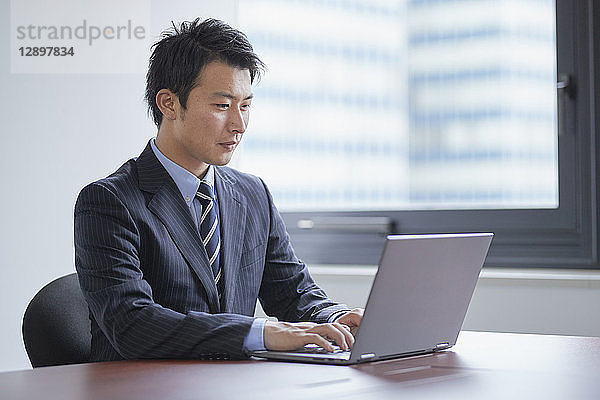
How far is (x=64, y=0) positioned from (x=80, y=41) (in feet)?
0.53

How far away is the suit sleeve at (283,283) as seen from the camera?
2104 mm

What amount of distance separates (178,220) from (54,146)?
1503mm

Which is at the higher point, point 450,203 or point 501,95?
point 501,95

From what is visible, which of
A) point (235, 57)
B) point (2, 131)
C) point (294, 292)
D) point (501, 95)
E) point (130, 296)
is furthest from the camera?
point (2, 131)

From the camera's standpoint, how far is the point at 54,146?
323 centimetres

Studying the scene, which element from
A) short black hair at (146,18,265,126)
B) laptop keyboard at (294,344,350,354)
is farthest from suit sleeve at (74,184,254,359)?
short black hair at (146,18,265,126)

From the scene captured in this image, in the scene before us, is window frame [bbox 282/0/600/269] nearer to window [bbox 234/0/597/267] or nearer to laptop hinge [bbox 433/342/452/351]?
window [bbox 234/0/597/267]

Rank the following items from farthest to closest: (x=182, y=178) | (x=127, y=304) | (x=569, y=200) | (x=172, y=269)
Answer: (x=569, y=200)
(x=182, y=178)
(x=172, y=269)
(x=127, y=304)

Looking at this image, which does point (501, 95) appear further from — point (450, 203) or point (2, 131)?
point (2, 131)

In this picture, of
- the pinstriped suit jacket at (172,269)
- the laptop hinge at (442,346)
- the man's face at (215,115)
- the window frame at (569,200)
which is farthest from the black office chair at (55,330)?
the window frame at (569,200)

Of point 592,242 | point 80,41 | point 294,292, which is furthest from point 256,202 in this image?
point 80,41

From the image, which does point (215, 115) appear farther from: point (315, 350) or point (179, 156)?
point (315, 350)

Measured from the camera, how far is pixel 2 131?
10.6 ft

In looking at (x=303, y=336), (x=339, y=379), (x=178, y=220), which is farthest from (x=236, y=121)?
(x=339, y=379)
